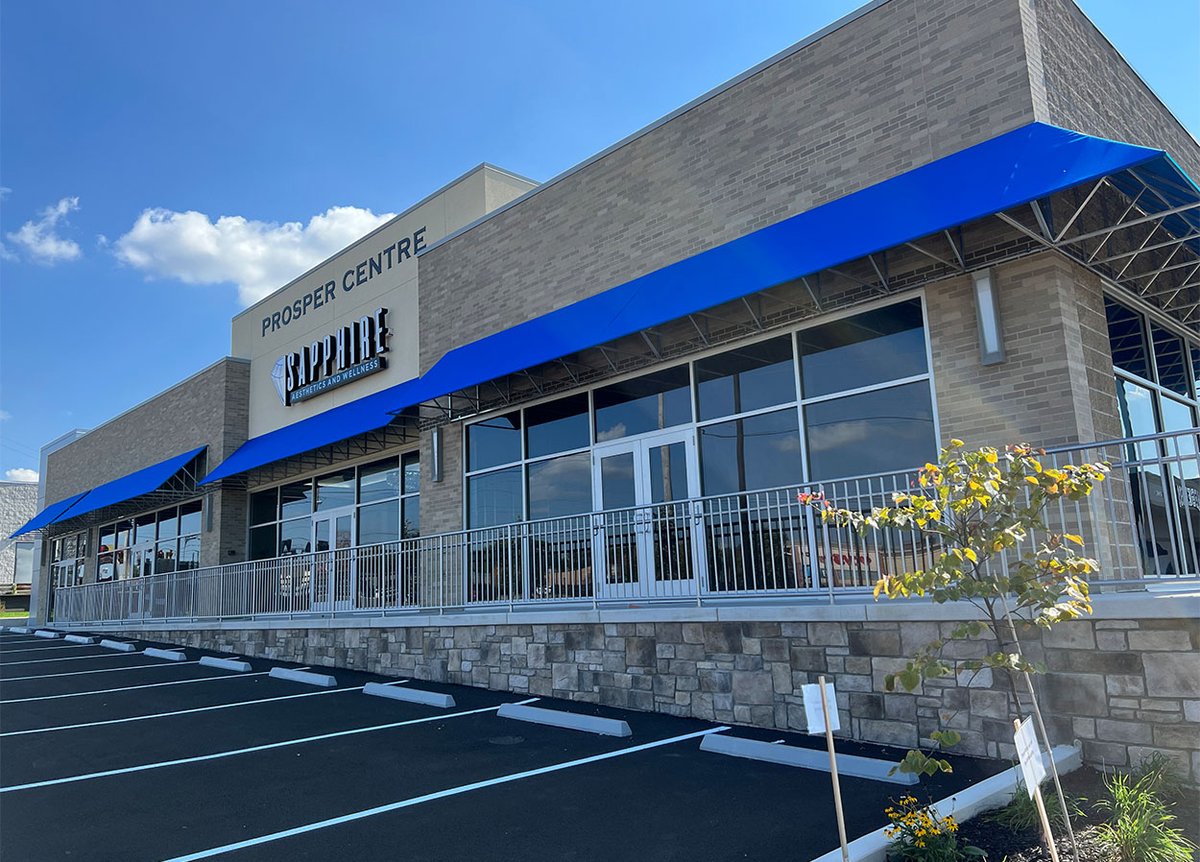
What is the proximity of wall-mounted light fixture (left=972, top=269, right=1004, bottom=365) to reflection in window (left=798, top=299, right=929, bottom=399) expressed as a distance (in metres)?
0.76

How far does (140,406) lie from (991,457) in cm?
2596

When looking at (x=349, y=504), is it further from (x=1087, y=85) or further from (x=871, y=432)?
(x=1087, y=85)

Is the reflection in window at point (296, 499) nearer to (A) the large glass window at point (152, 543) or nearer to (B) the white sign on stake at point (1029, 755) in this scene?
(A) the large glass window at point (152, 543)

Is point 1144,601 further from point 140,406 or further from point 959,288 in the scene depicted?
point 140,406

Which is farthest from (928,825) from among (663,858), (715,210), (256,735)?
(715,210)

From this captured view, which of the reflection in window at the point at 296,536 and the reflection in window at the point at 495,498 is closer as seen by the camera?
the reflection in window at the point at 495,498

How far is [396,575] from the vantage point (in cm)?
1238

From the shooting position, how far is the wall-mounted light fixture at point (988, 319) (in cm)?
807

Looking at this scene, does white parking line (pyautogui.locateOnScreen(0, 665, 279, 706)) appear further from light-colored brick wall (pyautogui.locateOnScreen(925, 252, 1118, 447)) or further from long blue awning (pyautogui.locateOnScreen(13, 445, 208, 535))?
light-colored brick wall (pyautogui.locateOnScreen(925, 252, 1118, 447))

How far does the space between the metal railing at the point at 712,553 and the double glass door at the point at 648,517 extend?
29 mm

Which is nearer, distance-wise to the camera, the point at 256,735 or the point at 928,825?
the point at 928,825

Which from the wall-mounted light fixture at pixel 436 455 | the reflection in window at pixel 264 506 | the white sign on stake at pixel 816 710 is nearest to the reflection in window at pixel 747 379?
the wall-mounted light fixture at pixel 436 455

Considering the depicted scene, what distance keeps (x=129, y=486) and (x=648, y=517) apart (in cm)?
1764

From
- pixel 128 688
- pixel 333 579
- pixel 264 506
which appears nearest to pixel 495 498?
pixel 333 579
